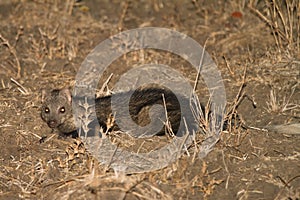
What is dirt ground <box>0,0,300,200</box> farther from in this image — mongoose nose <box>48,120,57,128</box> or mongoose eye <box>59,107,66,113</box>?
mongoose eye <box>59,107,66,113</box>

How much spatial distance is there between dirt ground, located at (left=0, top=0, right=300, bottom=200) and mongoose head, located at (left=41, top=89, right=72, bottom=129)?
0.65 ft

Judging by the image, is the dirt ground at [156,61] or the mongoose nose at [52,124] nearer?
the dirt ground at [156,61]

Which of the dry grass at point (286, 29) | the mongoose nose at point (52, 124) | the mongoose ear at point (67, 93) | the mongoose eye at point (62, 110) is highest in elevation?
the dry grass at point (286, 29)

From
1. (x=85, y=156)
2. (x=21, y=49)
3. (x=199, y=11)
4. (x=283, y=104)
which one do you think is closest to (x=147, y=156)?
(x=85, y=156)

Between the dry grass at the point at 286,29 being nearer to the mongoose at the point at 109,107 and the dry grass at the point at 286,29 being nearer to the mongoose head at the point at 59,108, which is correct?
the mongoose at the point at 109,107

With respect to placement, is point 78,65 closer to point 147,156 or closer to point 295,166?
point 147,156

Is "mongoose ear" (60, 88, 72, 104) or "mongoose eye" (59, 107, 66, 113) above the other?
"mongoose ear" (60, 88, 72, 104)

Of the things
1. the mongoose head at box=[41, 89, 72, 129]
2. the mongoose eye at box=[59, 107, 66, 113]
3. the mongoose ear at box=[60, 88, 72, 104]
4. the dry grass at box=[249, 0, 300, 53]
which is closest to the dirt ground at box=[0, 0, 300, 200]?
the dry grass at box=[249, 0, 300, 53]

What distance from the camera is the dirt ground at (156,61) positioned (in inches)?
245

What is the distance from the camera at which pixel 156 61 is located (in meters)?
9.61

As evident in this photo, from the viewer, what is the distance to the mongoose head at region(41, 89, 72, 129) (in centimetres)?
782

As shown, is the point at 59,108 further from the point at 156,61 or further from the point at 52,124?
the point at 156,61

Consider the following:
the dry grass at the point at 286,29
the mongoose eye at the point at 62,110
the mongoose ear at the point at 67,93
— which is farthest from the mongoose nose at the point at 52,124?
the dry grass at the point at 286,29

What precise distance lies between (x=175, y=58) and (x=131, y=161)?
351 cm
